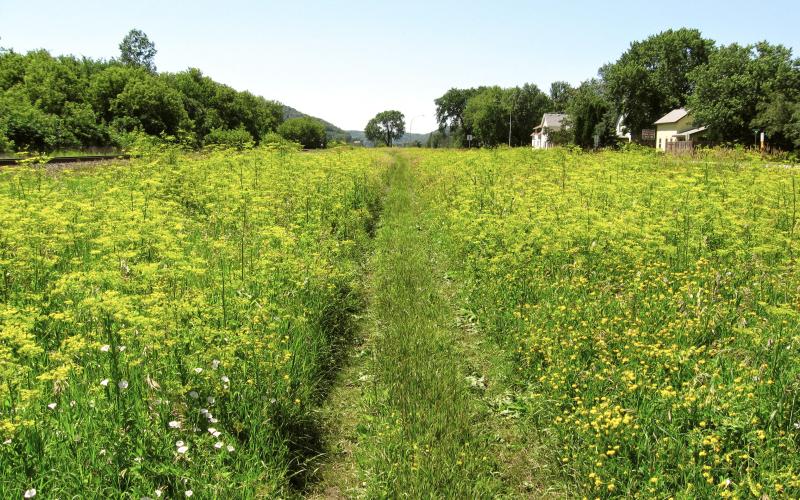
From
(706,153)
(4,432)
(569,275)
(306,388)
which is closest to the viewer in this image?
(4,432)

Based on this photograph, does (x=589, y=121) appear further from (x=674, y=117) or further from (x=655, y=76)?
(x=655, y=76)

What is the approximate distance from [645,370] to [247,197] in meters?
7.49

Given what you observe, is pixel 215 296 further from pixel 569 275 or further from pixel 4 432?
pixel 569 275

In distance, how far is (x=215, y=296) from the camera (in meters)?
5.49

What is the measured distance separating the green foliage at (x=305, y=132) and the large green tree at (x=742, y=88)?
72584 mm

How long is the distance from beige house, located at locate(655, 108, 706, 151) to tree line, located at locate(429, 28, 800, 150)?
3234 mm

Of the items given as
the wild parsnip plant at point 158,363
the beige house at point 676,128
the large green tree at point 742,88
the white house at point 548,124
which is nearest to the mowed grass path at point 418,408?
the wild parsnip plant at point 158,363

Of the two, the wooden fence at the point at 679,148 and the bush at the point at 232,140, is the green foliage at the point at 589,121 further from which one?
the bush at the point at 232,140

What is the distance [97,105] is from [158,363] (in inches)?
A: 2209

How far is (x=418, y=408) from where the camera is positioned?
4.38m

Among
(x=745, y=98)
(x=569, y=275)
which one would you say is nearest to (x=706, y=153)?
(x=569, y=275)

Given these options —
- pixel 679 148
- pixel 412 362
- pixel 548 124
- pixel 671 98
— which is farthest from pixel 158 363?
pixel 548 124

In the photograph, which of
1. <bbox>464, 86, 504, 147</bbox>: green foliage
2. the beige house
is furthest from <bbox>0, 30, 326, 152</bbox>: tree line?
the beige house

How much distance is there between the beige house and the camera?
67.9 m
